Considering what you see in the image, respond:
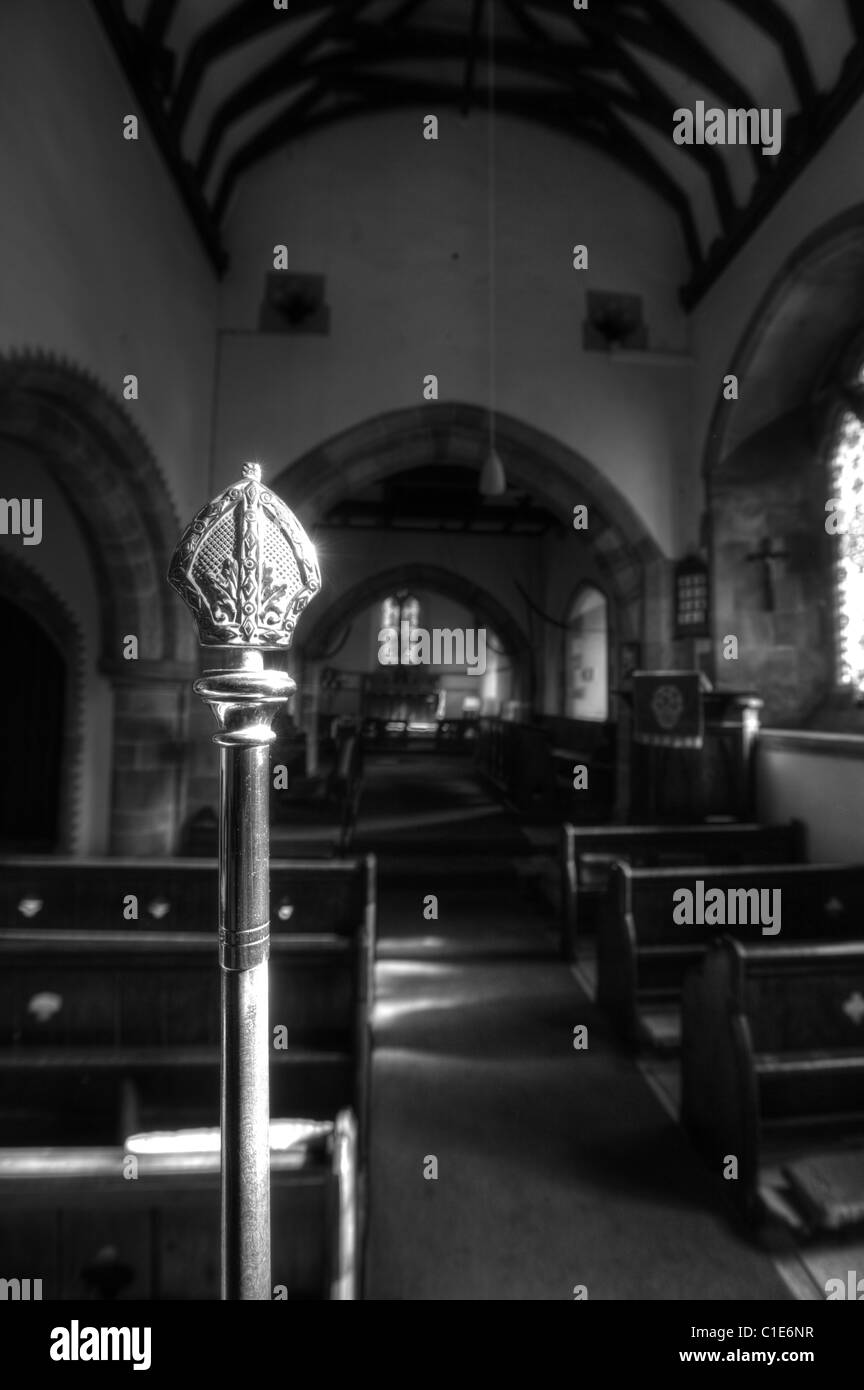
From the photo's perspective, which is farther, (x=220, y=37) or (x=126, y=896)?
(x=220, y=37)

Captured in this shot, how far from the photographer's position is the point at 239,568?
671 mm

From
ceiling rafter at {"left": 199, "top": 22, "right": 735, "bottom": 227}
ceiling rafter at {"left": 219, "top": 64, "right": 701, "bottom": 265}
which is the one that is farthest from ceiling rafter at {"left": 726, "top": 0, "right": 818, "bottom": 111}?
ceiling rafter at {"left": 219, "top": 64, "right": 701, "bottom": 265}

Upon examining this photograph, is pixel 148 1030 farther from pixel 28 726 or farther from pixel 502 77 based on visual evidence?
pixel 502 77

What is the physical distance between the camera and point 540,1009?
126 inches

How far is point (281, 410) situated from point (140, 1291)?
6.37m

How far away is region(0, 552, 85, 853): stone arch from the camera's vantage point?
5340mm

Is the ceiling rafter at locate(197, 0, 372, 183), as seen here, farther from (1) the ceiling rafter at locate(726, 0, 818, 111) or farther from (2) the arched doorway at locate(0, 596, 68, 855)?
(2) the arched doorway at locate(0, 596, 68, 855)

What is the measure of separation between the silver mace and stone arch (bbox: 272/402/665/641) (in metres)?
5.86

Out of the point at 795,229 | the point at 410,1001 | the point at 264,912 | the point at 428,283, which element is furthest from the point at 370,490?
the point at 264,912

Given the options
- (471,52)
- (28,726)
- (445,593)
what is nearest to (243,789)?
(28,726)

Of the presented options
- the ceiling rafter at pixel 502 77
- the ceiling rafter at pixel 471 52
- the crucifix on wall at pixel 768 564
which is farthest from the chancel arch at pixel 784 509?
the ceiling rafter at pixel 471 52

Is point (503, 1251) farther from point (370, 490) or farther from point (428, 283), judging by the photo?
point (370, 490)

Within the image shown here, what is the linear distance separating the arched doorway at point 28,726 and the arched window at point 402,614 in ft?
34.9

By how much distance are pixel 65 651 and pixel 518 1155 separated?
4.89m
